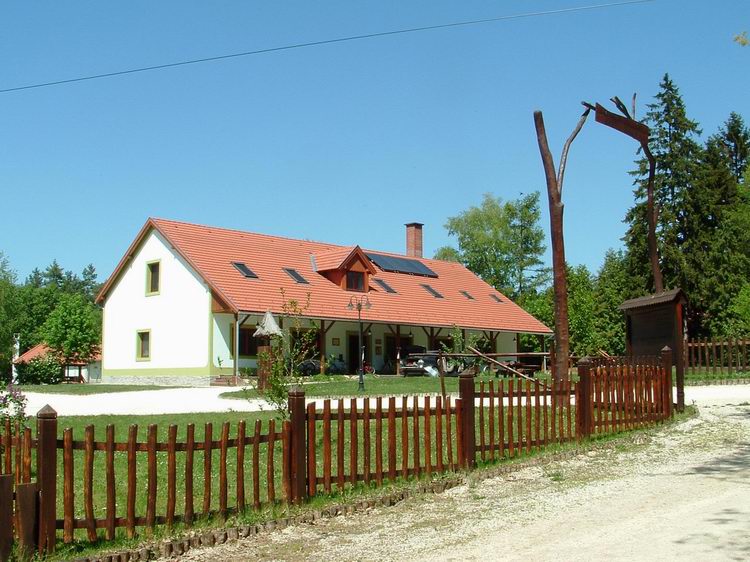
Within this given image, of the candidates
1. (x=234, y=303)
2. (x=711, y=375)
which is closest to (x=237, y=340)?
(x=234, y=303)

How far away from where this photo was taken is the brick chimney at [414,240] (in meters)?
54.4

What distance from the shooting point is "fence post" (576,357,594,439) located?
1277 cm

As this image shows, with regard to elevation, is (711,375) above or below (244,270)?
below

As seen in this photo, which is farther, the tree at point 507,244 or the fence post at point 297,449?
the tree at point 507,244

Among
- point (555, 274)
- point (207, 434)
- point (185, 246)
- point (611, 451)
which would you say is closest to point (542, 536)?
point (207, 434)

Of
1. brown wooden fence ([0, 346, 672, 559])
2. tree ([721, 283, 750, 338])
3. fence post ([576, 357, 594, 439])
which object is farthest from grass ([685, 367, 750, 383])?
Result: tree ([721, 283, 750, 338])

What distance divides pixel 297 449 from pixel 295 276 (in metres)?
31.5

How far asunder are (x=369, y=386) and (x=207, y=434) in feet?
59.1

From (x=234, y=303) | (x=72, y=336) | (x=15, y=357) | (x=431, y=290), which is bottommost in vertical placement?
(x=15, y=357)

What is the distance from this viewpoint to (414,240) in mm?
54438

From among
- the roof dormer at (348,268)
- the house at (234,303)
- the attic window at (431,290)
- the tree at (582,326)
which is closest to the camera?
the house at (234,303)

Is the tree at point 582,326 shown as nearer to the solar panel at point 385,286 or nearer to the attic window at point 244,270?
the solar panel at point 385,286

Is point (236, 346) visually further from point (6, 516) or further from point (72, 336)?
point (6, 516)

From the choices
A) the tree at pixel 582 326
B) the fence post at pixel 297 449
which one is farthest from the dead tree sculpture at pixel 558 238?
the tree at pixel 582 326
